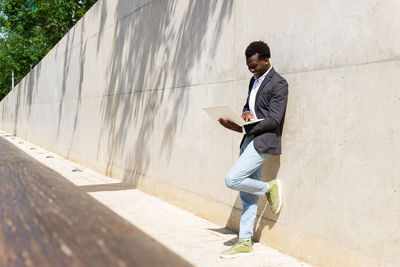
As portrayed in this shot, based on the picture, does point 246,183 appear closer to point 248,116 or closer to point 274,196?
point 274,196

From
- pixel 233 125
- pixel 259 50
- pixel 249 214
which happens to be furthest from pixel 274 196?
pixel 259 50

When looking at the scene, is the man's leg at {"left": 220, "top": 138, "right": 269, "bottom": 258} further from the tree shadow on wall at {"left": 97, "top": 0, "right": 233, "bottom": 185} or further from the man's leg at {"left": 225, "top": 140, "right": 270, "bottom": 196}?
the tree shadow on wall at {"left": 97, "top": 0, "right": 233, "bottom": 185}

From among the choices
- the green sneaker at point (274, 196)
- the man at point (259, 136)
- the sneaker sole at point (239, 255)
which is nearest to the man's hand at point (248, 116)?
the man at point (259, 136)

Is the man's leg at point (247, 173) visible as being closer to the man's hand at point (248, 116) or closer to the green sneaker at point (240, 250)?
the man's hand at point (248, 116)

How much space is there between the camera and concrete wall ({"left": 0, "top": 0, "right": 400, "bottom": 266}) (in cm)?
338

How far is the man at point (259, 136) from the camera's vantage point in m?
4.17

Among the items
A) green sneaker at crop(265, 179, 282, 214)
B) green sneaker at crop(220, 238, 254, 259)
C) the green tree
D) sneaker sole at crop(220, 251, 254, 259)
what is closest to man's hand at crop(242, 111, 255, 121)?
green sneaker at crop(265, 179, 282, 214)

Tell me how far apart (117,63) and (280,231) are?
21.7ft

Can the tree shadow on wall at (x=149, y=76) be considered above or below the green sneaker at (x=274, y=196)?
above

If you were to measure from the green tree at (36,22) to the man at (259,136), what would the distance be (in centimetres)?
2398

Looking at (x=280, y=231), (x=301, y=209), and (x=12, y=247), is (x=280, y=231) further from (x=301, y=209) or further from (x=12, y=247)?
(x=12, y=247)

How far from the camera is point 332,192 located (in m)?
3.80

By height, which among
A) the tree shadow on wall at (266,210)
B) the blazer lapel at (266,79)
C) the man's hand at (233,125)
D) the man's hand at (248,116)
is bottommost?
the tree shadow on wall at (266,210)

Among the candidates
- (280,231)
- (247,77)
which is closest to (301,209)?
(280,231)
